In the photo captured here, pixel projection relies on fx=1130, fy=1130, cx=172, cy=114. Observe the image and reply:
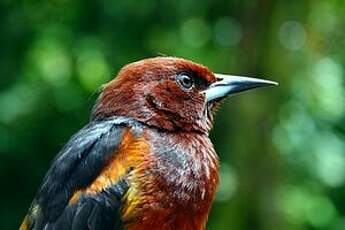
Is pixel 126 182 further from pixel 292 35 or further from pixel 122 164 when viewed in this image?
pixel 292 35

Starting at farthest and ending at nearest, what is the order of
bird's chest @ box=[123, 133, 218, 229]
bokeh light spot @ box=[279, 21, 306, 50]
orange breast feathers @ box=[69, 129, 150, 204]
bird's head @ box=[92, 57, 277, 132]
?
bokeh light spot @ box=[279, 21, 306, 50], bird's head @ box=[92, 57, 277, 132], orange breast feathers @ box=[69, 129, 150, 204], bird's chest @ box=[123, 133, 218, 229]

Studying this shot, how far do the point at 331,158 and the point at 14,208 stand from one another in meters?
2.50

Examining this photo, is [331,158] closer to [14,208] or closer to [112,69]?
[112,69]

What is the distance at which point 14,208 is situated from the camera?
8.78 m

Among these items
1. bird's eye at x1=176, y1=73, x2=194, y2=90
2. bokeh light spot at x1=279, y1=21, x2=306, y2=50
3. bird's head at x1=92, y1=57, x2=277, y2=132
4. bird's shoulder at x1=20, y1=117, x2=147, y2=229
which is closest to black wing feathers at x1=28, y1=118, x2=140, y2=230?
bird's shoulder at x1=20, y1=117, x2=147, y2=229

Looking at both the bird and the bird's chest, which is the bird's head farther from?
the bird's chest

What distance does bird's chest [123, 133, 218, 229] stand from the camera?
442 centimetres

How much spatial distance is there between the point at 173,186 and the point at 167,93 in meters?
0.51

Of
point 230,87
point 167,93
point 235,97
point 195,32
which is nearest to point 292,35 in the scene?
point 235,97

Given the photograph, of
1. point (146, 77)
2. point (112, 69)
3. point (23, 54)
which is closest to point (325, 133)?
point (112, 69)

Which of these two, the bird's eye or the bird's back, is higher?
the bird's eye

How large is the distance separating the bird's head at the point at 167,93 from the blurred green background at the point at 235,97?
3.21 m

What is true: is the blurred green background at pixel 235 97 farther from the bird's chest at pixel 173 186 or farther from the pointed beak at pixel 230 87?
the bird's chest at pixel 173 186

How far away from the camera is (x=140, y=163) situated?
4527 millimetres
